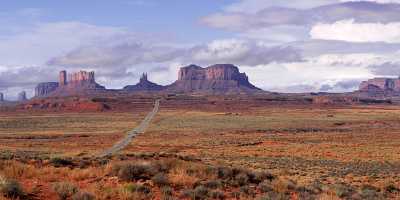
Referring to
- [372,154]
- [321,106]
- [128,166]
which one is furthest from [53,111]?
[128,166]

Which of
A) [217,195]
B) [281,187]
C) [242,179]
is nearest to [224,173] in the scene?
[242,179]

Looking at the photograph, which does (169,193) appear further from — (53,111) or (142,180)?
(53,111)

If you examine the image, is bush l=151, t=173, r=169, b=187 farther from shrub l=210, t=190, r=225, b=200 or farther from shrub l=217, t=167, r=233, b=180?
shrub l=217, t=167, r=233, b=180

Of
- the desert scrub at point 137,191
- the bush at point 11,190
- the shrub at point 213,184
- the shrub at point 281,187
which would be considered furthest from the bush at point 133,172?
the bush at point 11,190

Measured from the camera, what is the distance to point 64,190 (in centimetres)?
1226

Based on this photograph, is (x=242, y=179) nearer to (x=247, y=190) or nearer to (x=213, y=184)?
(x=247, y=190)

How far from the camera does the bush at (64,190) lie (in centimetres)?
1214

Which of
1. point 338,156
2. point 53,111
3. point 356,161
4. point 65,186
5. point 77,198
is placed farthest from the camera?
point 53,111

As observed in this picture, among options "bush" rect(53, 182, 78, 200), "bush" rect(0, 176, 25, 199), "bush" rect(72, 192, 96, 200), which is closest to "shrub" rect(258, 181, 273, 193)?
"bush" rect(72, 192, 96, 200)

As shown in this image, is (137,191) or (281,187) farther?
(281,187)

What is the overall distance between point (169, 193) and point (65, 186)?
248 centimetres

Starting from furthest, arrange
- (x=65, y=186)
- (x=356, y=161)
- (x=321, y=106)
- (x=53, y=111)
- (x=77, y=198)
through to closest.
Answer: (x=321, y=106), (x=53, y=111), (x=356, y=161), (x=65, y=186), (x=77, y=198)

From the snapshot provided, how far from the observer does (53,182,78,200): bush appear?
1214 centimetres

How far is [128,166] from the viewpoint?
15.6 metres
